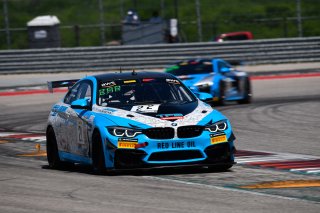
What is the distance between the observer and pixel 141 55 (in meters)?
33.5

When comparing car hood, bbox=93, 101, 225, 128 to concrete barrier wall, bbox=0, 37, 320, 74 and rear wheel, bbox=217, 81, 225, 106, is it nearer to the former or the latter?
rear wheel, bbox=217, 81, 225, 106

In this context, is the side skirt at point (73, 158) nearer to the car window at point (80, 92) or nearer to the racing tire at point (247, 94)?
the car window at point (80, 92)

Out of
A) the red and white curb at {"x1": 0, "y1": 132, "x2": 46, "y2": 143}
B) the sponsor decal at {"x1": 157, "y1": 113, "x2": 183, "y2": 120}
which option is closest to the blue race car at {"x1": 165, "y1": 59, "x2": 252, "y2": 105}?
the red and white curb at {"x1": 0, "y1": 132, "x2": 46, "y2": 143}

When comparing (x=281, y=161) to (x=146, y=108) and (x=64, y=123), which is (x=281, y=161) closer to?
(x=146, y=108)

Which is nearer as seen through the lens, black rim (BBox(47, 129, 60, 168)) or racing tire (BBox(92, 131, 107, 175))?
racing tire (BBox(92, 131, 107, 175))

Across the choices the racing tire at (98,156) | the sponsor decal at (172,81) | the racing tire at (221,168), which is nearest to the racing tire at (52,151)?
the racing tire at (98,156)

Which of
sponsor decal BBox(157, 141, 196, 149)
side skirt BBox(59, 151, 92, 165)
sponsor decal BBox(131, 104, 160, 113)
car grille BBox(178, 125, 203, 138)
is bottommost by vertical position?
side skirt BBox(59, 151, 92, 165)

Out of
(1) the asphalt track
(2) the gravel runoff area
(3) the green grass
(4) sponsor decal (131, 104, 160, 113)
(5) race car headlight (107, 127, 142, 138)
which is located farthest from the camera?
(3) the green grass

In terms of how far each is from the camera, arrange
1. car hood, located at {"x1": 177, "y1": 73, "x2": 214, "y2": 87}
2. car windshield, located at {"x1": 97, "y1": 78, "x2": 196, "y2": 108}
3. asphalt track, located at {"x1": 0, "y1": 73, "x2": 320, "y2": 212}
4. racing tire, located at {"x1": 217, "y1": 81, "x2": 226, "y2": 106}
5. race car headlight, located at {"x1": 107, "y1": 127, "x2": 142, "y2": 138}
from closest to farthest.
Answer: asphalt track, located at {"x1": 0, "y1": 73, "x2": 320, "y2": 212} < race car headlight, located at {"x1": 107, "y1": 127, "x2": 142, "y2": 138} < car windshield, located at {"x1": 97, "y1": 78, "x2": 196, "y2": 108} < car hood, located at {"x1": 177, "y1": 73, "x2": 214, "y2": 87} < racing tire, located at {"x1": 217, "y1": 81, "x2": 226, "y2": 106}

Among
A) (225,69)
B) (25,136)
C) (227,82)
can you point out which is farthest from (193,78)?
(25,136)

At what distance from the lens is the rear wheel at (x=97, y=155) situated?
10977mm

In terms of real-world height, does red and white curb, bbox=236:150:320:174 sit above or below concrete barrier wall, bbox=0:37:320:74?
below

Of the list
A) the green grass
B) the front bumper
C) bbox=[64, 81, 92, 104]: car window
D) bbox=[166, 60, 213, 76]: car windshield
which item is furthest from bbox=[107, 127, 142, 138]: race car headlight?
the green grass

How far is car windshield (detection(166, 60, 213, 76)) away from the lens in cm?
A: 2398
